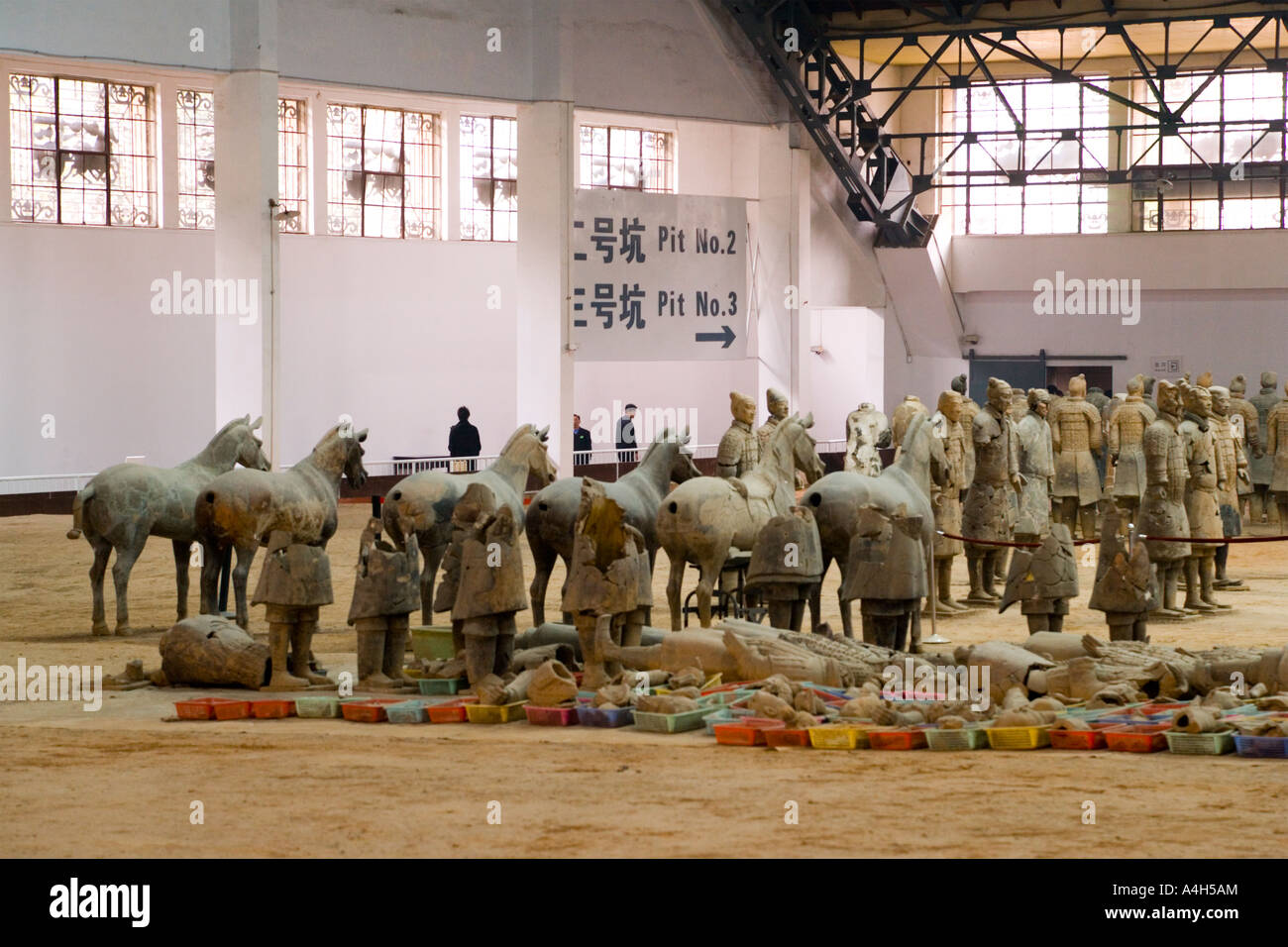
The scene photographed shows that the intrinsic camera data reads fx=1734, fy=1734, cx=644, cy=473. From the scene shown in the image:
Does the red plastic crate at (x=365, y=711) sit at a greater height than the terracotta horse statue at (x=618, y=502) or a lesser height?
lesser

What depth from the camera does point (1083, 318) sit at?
2902 centimetres

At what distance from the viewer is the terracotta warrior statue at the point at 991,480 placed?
15508mm

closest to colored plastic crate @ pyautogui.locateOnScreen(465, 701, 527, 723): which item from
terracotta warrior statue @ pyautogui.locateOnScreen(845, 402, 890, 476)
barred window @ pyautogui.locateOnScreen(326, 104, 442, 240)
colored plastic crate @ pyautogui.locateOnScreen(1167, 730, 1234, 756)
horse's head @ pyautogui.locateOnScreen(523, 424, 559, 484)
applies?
horse's head @ pyautogui.locateOnScreen(523, 424, 559, 484)

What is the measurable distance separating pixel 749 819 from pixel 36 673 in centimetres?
617

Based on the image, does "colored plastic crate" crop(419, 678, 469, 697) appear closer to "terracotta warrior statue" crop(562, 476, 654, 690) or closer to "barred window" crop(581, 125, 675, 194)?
"terracotta warrior statue" crop(562, 476, 654, 690)

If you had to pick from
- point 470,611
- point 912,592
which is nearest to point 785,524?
point 912,592

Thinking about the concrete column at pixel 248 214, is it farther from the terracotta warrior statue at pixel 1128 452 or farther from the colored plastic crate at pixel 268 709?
the colored plastic crate at pixel 268 709

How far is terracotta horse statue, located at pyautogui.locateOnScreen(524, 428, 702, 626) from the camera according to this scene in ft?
39.8

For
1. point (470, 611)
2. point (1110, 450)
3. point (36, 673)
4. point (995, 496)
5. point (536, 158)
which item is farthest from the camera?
point (536, 158)

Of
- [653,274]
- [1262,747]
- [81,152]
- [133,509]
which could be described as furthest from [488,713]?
[81,152]

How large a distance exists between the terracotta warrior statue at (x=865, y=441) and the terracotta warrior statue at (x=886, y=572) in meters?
2.86

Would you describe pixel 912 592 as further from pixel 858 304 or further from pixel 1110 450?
pixel 858 304

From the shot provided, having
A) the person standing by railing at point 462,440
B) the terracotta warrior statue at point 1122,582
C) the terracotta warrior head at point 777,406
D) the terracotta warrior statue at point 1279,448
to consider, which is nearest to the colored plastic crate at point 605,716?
the terracotta warrior statue at point 1122,582

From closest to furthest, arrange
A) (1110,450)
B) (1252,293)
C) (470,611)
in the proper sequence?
(470,611) → (1110,450) → (1252,293)
